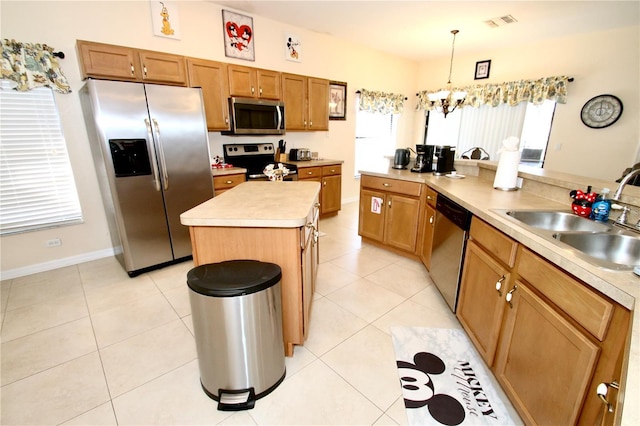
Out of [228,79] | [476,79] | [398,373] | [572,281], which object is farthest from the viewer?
[476,79]

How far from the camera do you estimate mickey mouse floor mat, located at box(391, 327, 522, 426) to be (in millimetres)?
1396

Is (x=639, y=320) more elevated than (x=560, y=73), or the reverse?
(x=560, y=73)

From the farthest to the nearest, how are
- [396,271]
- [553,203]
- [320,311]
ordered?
[396,271] < [320,311] < [553,203]

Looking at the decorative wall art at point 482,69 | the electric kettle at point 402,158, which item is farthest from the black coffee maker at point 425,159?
the decorative wall art at point 482,69

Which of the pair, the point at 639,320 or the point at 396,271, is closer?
the point at 639,320

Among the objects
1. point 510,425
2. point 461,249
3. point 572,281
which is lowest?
point 510,425

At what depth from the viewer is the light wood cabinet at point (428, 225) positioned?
256 cm

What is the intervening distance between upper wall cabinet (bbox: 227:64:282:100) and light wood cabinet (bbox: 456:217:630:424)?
3110 mm

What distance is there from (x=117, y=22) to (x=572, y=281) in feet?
13.6

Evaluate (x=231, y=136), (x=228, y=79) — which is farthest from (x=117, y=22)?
(x=231, y=136)

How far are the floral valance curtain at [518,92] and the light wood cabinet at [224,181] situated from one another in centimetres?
472

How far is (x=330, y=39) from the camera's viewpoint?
15.2ft

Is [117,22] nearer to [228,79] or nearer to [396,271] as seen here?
[228,79]

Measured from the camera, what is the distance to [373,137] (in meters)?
5.90
